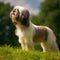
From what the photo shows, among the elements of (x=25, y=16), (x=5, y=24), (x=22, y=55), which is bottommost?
(x=5, y=24)

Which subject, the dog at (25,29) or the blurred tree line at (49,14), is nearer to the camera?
the dog at (25,29)

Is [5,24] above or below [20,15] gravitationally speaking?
below

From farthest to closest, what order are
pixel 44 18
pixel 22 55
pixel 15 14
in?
1. pixel 44 18
2. pixel 15 14
3. pixel 22 55

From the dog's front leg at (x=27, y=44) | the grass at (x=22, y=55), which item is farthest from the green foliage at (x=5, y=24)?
the grass at (x=22, y=55)

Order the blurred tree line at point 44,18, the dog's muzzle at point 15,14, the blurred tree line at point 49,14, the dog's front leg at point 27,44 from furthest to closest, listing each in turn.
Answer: the blurred tree line at point 44,18
the blurred tree line at point 49,14
the dog's front leg at point 27,44
the dog's muzzle at point 15,14

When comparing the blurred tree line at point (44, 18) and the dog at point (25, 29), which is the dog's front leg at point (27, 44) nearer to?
the dog at point (25, 29)

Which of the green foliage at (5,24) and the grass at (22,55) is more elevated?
the grass at (22,55)

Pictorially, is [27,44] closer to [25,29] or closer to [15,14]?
[25,29]

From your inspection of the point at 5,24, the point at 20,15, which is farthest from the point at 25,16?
the point at 5,24

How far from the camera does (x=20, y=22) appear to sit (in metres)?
20.4

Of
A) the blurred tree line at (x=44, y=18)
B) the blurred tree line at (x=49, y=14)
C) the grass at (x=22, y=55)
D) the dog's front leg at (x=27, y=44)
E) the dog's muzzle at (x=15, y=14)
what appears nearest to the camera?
the grass at (x=22, y=55)

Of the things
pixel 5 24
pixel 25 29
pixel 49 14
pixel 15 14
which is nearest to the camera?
pixel 15 14

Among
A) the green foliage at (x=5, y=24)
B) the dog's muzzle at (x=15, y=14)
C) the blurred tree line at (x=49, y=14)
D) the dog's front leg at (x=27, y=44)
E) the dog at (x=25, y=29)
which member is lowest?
the green foliage at (x=5, y=24)

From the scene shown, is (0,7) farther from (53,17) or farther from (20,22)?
(20,22)
